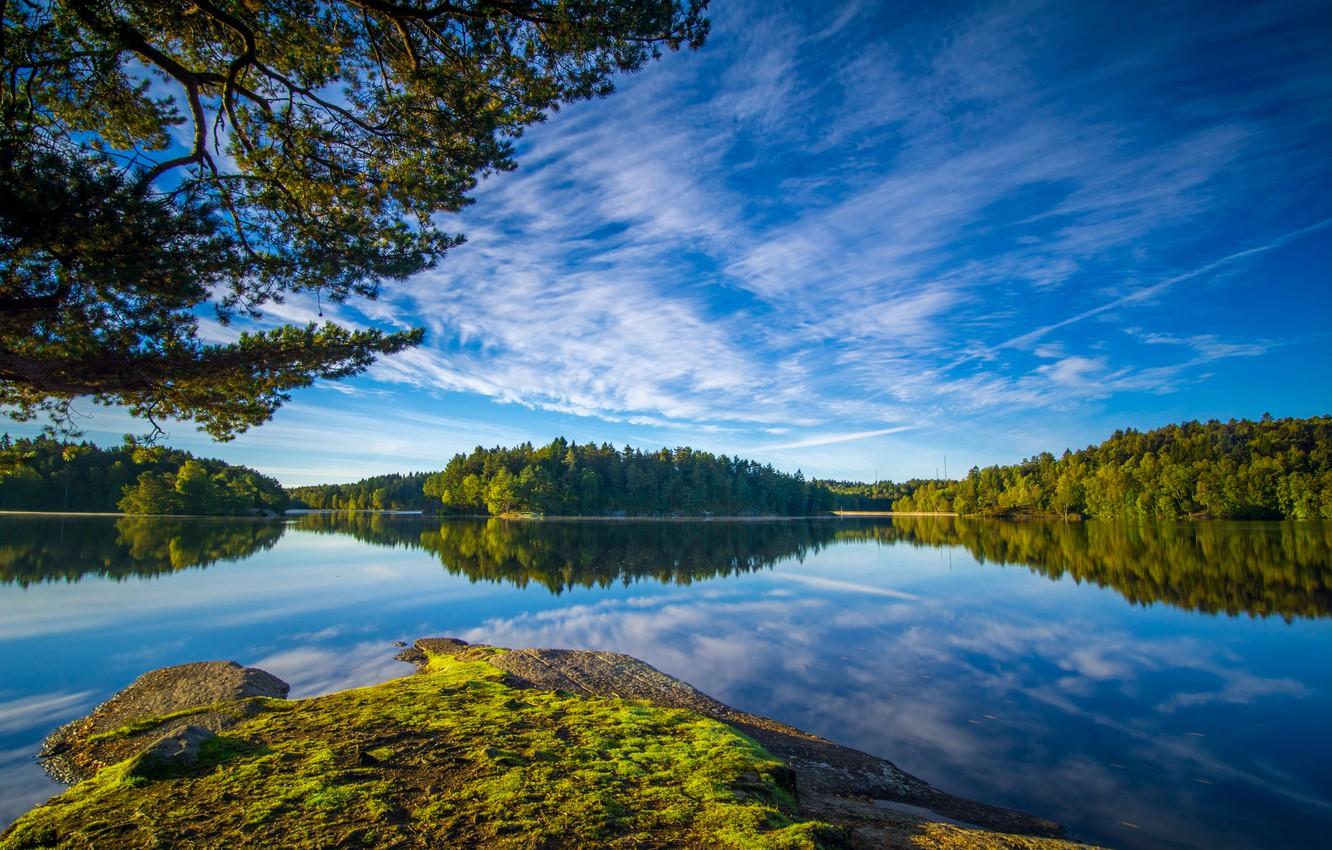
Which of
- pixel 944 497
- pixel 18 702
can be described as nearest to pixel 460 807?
pixel 18 702

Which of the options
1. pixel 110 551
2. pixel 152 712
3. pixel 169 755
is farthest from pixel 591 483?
pixel 169 755

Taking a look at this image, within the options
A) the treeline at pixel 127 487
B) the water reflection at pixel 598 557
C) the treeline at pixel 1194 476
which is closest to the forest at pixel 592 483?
the treeline at pixel 127 487

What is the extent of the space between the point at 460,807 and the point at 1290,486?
13192 cm

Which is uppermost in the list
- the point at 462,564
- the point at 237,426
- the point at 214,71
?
the point at 214,71

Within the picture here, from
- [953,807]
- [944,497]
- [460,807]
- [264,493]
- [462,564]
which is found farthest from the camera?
[944,497]

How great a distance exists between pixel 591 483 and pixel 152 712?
12177 centimetres

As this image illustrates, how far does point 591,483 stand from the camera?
133500mm

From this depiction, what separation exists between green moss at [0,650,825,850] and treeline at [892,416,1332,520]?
4910 inches

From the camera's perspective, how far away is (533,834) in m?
5.50

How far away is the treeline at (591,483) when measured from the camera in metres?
128

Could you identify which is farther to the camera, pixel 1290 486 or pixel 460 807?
pixel 1290 486

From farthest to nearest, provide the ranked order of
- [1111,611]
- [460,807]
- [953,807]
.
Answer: [1111,611]
[953,807]
[460,807]

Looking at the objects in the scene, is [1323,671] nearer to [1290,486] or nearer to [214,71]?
[214,71]

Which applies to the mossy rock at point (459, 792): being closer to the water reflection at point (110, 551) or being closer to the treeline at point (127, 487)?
the water reflection at point (110, 551)
